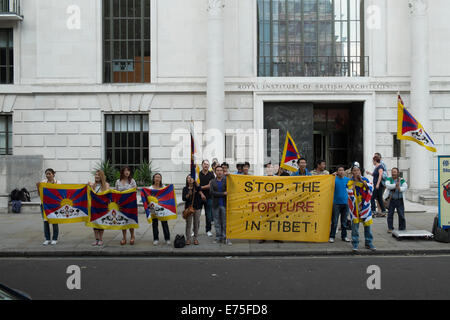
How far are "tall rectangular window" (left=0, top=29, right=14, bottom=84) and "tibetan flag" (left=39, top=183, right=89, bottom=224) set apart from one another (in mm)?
11322

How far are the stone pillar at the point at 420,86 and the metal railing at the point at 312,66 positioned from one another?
217cm

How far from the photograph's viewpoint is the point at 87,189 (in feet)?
36.9

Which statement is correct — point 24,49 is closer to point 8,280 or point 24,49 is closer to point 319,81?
point 319,81

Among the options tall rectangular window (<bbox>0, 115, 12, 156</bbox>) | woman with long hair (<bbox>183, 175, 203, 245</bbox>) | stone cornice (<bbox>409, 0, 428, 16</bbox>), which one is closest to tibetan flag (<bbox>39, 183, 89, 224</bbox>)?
woman with long hair (<bbox>183, 175, 203, 245</bbox>)

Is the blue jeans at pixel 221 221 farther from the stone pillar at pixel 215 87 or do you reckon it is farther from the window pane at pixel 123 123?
the window pane at pixel 123 123

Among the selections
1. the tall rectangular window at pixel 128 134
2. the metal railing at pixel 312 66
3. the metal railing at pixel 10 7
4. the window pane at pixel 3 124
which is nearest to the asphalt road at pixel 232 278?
the tall rectangular window at pixel 128 134

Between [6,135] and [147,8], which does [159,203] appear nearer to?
[147,8]

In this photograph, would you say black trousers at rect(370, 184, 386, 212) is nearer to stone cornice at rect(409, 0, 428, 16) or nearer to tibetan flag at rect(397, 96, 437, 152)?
tibetan flag at rect(397, 96, 437, 152)

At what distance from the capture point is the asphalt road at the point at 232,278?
7.11 m

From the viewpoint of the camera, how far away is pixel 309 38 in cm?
2027

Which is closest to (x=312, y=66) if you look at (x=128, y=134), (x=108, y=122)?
(x=128, y=134)

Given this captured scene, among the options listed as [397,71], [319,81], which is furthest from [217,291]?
[397,71]
